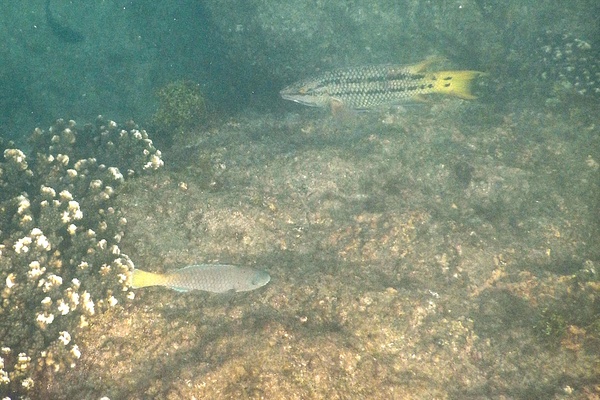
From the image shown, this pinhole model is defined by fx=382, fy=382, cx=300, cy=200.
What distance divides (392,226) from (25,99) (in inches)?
567

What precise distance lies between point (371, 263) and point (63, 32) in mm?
15161

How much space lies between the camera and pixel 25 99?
13539 millimetres

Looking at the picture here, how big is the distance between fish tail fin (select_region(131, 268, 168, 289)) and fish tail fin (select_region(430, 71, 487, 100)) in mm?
4893

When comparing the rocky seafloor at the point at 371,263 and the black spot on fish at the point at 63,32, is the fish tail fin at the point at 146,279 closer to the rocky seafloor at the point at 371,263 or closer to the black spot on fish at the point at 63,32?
the rocky seafloor at the point at 371,263

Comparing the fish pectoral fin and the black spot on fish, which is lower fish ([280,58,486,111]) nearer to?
the fish pectoral fin

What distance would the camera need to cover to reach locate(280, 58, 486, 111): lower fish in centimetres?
596

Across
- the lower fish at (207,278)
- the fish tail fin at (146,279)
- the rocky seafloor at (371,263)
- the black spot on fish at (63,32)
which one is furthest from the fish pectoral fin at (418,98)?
the black spot on fish at (63,32)

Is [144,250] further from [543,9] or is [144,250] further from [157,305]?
[543,9]

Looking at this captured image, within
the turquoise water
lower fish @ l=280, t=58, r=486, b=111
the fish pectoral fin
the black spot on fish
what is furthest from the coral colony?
the black spot on fish

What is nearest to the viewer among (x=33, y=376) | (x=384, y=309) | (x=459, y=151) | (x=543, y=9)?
(x=33, y=376)

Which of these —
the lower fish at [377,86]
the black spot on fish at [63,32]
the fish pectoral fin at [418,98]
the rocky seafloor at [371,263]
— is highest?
the black spot on fish at [63,32]

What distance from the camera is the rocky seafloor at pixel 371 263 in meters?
3.67

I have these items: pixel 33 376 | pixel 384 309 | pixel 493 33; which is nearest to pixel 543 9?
pixel 493 33

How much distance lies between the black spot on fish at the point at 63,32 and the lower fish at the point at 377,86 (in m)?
11.7
